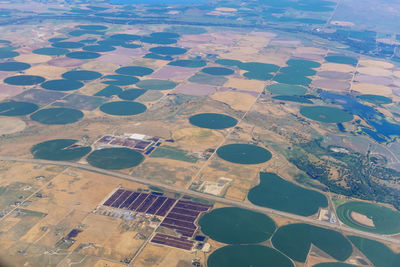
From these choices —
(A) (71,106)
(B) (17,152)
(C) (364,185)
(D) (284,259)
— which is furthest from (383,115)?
(B) (17,152)

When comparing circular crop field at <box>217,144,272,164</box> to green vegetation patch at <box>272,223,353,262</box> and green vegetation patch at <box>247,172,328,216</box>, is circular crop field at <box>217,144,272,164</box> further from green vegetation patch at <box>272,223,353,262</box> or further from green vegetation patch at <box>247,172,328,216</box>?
green vegetation patch at <box>272,223,353,262</box>

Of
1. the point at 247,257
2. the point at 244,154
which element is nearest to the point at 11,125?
the point at 244,154

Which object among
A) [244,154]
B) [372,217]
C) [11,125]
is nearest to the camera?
[372,217]

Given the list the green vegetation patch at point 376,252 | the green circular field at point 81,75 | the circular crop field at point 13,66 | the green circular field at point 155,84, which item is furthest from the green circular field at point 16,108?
the green vegetation patch at point 376,252

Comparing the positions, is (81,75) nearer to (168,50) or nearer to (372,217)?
(168,50)

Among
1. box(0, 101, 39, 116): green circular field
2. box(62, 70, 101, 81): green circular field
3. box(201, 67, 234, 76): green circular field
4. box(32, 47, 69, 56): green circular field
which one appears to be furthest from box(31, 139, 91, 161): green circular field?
box(32, 47, 69, 56): green circular field

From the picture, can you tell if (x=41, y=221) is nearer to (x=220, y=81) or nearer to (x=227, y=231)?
(x=227, y=231)
